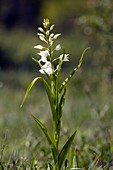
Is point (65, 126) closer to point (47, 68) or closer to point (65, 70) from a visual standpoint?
point (47, 68)

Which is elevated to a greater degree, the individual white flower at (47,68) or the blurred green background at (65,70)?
the blurred green background at (65,70)

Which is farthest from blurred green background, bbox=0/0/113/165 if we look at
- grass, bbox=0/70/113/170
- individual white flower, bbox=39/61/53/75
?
individual white flower, bbox=39/61/53/75

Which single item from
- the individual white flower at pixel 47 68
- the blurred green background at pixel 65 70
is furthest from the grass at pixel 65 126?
the individual white flower at pixel 47 68

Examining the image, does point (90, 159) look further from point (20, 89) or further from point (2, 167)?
point (20, 89)

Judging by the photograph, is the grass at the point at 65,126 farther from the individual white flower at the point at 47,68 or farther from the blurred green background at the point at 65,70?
the individual white flower at the point at 47,68

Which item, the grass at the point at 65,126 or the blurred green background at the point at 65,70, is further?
the blurred green background at the point at 65,70

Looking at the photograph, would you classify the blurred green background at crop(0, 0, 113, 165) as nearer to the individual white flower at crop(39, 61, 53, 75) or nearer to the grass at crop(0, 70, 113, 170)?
the grass at crop(0, 70, 113, 170)

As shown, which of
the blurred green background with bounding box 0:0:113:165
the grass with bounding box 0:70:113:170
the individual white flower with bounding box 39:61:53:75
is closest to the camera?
the individual white flower with bounding box 39:61:53:75
